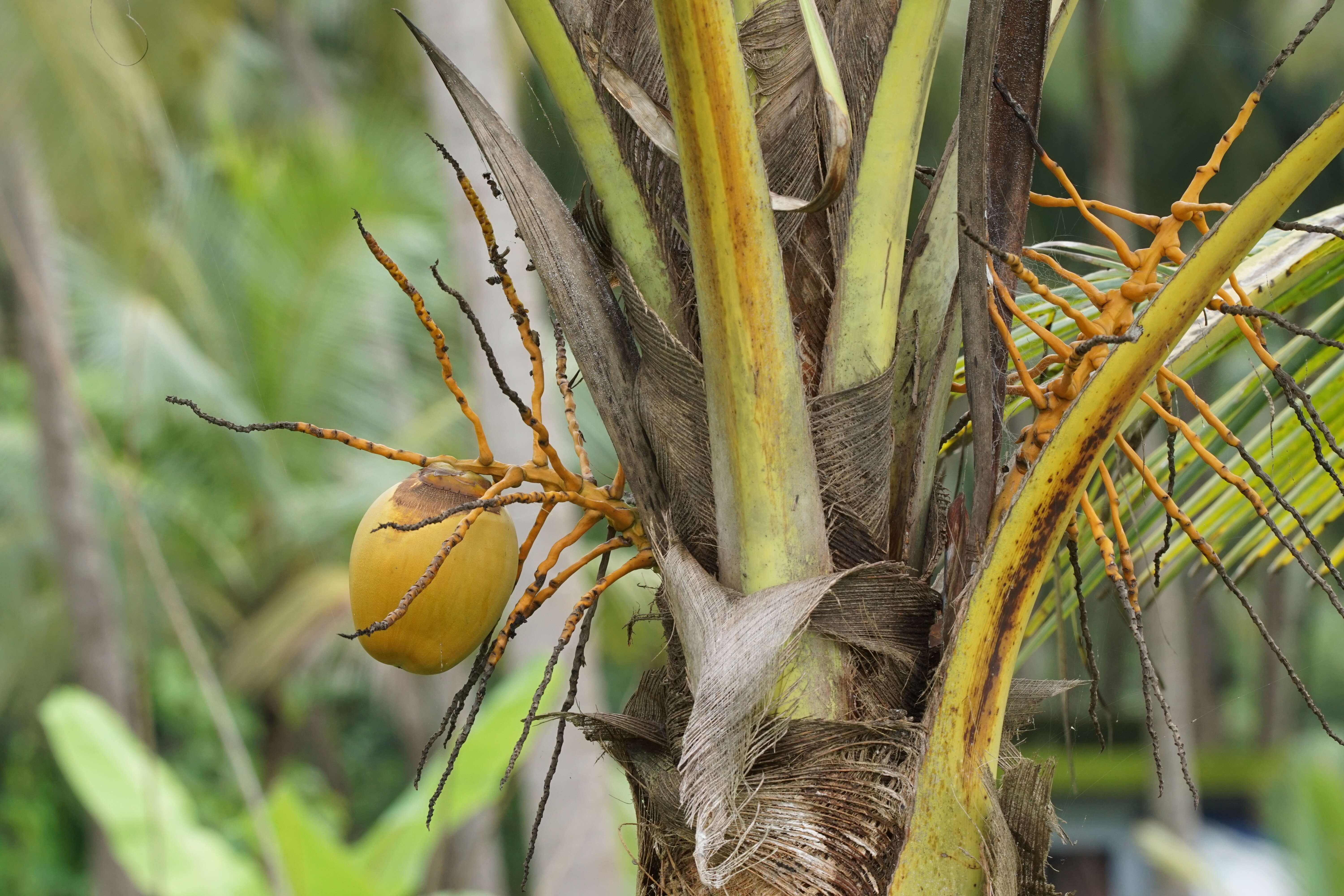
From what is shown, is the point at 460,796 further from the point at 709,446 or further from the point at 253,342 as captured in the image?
the point at 253,342

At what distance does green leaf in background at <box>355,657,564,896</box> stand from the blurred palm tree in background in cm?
25

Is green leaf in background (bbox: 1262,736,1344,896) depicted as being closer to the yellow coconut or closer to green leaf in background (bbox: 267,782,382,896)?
green leaf in background (bbox: 267,782,382,896)

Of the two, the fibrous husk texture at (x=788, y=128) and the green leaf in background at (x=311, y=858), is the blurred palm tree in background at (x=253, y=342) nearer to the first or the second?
the green leaf in background at (x=311, y=858)

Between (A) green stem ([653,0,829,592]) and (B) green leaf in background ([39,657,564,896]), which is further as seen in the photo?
(B) green leaf in background ([39,657,564,896])

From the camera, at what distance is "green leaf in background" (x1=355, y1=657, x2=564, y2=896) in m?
3.50

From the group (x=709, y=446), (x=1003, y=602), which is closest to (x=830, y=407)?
(x=709, y=446)

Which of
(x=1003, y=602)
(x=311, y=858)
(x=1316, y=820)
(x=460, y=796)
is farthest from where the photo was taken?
(x=1316, y=820)

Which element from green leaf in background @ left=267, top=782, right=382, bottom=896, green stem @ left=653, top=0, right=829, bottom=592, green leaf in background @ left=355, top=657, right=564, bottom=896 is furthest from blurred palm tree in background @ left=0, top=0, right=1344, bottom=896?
green stem @ left=653, top=0, right=829, bottom=592

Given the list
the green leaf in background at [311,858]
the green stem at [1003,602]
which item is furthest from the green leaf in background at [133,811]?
the green stem at [1003,602]

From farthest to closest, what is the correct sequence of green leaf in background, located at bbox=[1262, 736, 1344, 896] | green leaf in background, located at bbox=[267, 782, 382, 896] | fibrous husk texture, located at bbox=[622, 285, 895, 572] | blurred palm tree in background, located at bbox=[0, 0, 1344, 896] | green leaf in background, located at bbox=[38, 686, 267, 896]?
blurred palm tree in background, located at bbox=[0, 0, 1344, 896] → green leaf in background, located at bbox=[1262, 736, 1344, 896] → green leaf in background, located at bbox=[38, 686, 267, 896] → green leaf in background, located at bbox=[267, 782, 382, 896] → fibrous husk texture, located at bbox=[622, 285, 895, 572]

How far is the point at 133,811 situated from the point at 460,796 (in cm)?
116

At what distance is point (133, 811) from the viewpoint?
3.81 metres

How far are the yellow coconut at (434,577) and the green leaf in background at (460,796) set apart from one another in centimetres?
196

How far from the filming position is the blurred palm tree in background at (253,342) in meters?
4.66
